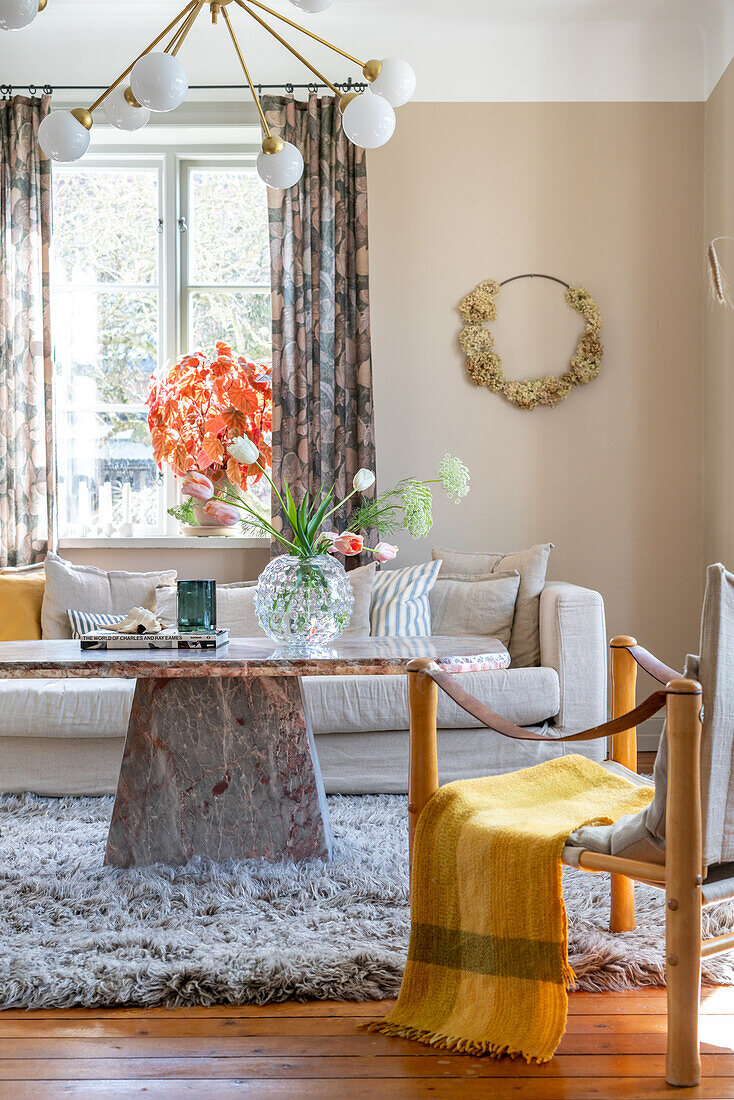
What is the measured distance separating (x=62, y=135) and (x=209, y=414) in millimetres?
1941

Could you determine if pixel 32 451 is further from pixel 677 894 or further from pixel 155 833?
pixel 677 894

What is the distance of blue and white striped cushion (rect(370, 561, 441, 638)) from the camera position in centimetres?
332

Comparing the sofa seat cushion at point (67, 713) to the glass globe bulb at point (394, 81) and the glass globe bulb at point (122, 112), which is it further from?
the glass globe bulb at point (394, 81)

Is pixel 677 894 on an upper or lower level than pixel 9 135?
lower

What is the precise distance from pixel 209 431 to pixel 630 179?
6.87 feet

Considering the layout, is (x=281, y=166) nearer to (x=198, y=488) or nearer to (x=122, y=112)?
(x=122, y=112)

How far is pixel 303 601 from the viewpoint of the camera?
2295 millimetres

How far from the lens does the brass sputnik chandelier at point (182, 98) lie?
200 cm

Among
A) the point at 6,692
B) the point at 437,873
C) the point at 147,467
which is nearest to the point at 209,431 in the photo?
the point at 147,467

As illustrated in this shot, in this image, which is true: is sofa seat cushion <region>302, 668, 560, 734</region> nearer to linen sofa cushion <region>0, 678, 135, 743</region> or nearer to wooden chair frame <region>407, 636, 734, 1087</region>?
linen sofa cushion <region>0, 678, 135, 743</region>

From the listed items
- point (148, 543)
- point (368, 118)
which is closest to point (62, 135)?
point (368, 118)

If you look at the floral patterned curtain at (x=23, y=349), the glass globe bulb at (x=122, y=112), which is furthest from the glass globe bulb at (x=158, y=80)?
the floral patterned curtain at (x=23, y=349)

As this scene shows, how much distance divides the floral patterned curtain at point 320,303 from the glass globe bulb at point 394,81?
5.66ft

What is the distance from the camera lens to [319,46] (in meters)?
4.15
